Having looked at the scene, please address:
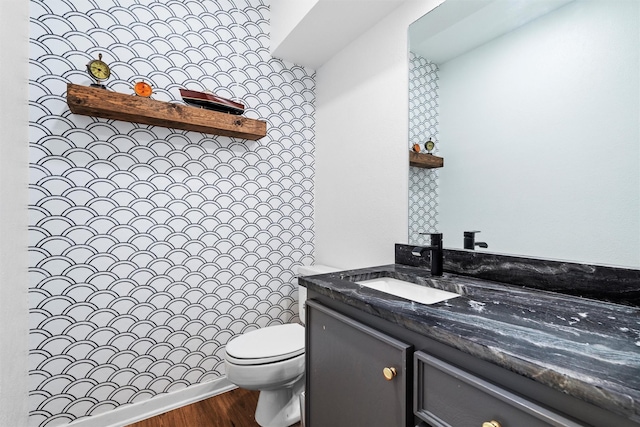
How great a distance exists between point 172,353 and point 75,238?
0.86 meters

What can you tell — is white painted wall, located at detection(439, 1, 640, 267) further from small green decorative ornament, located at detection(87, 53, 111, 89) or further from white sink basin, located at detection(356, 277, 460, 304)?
small green decorative ornament, located at detection(87, 53, 111, 89)

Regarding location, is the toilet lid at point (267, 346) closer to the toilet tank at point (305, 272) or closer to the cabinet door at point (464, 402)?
the toilet tank at point (305, 272)

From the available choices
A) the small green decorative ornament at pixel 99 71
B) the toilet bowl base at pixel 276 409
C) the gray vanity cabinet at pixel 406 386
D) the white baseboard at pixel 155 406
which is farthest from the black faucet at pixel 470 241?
the small green decorative ornament at pixel 99 71

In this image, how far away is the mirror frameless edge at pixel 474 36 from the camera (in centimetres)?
93

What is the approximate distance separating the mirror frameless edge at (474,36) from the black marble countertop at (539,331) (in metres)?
0.15

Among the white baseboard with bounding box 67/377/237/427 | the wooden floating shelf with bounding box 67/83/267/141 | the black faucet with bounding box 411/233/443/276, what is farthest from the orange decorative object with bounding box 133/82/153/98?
the white baseboard with bounding box 67/377/237/427

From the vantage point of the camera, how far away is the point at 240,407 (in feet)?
5.99

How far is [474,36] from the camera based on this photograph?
132 centimetres

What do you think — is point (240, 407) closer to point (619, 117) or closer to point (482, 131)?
point (482, 131)

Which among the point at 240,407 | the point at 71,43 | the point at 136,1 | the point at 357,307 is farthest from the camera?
the point at 240,407

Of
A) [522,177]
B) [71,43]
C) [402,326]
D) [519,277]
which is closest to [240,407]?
[402,326]

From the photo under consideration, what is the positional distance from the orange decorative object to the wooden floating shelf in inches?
2.7

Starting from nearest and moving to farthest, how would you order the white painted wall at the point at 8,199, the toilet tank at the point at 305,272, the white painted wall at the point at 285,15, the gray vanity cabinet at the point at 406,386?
the white painted wall at the point at 8,199
the gray vanity cabinet at the point at 406,386
the white painted wall at the point at 285,15
the toilet tank at the point at 305,272

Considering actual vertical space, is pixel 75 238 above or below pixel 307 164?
below
